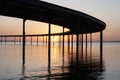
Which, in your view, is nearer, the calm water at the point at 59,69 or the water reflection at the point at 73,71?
the water reflection at the point at 73,71

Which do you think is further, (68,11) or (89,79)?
(68,11)

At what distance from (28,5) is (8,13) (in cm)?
696

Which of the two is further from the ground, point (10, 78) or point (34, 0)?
point (34, 0)

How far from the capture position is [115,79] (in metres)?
26.3

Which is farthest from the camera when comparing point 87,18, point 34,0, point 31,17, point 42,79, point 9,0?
point 87,18

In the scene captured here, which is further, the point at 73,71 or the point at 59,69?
the point at 59,69

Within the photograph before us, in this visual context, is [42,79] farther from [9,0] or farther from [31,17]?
[31,17]

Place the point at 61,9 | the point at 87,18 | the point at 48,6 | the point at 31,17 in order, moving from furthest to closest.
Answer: the point at 87,18 → the point at 31,17 → the point at 61,9 → the point at 48,6

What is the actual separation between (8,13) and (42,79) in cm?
1765

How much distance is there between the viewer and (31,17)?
4609cm

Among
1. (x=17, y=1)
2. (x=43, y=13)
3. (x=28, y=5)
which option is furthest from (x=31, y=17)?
Result: (x=17, y=1)

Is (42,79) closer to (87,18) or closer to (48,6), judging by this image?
(48,6)

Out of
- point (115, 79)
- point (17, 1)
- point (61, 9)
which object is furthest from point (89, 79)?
point (61, 9)

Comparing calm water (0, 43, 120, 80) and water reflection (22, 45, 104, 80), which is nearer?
water reflection (22, 45, 104, 80)
